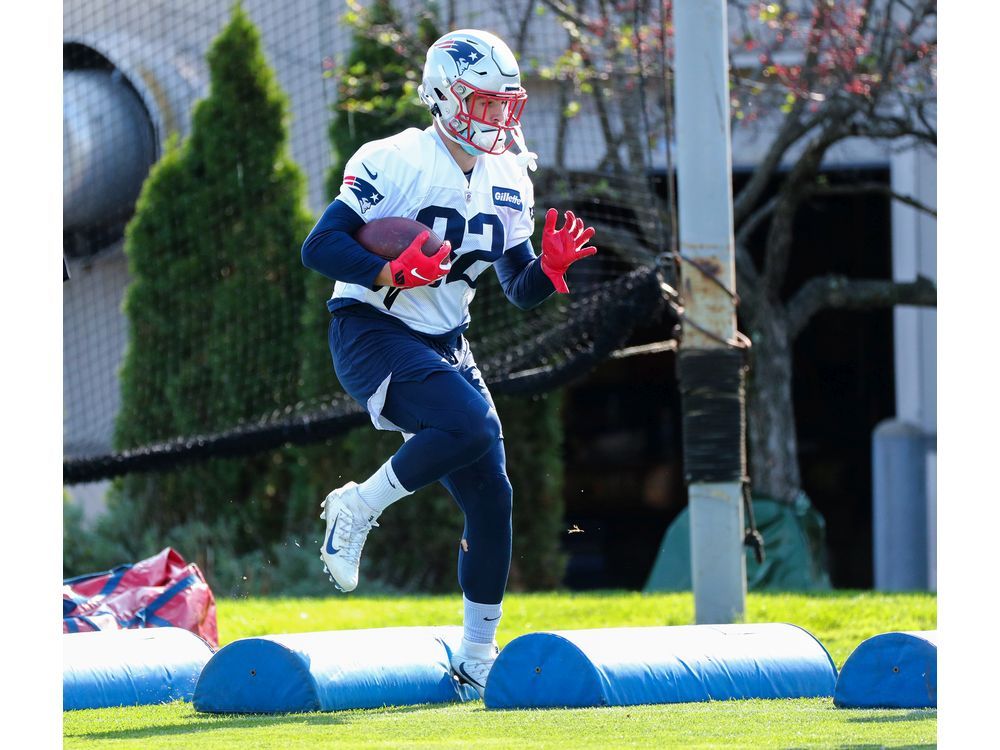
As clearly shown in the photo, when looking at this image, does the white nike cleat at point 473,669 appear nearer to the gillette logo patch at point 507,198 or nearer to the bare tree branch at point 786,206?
the gillette logo patch at point 507,198

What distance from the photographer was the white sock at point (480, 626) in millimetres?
4520

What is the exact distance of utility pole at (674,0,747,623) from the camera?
6.27m

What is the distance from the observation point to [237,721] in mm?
3980

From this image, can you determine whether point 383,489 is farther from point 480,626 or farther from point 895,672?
point 895,672

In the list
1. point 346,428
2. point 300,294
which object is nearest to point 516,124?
point 346,428

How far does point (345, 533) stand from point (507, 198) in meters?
1.09

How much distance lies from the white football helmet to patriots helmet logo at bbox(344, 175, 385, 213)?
29 centimetres

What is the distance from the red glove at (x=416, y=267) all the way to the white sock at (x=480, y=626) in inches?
41.4

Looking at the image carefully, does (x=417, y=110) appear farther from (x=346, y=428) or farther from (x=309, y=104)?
(x=346, y=428)

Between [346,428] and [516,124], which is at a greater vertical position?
[516,124]
